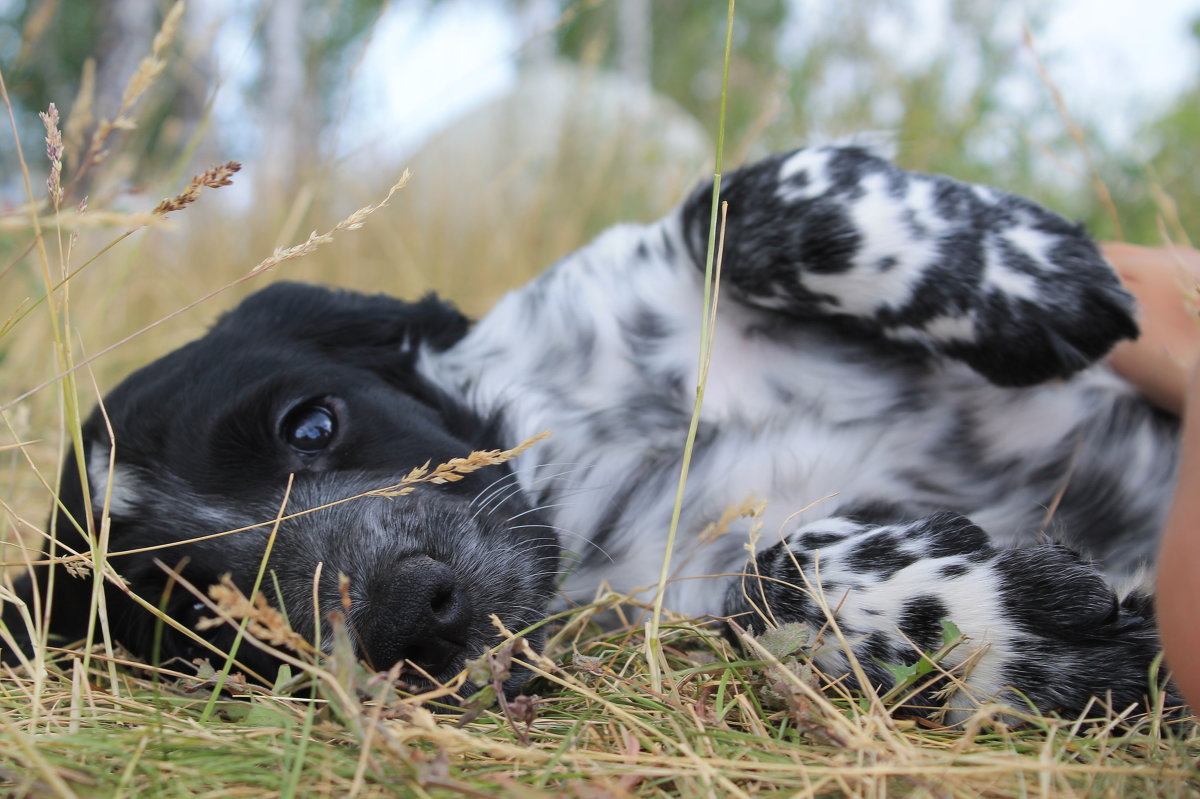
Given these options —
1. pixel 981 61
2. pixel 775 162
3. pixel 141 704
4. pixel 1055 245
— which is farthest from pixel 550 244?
pixel 141 704

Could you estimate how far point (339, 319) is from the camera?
2.13m

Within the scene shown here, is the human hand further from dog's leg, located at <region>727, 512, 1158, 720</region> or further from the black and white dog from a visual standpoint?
dog's leg, located at <region>727, 512, 1158, 720</region>

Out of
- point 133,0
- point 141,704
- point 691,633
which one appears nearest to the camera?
point 141,704

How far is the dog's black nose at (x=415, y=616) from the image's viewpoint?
1.32m

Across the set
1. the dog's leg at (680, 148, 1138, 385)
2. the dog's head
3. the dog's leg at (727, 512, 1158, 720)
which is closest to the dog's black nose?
the dog's head

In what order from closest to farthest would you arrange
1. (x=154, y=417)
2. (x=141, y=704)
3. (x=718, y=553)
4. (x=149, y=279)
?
(x=141, y=704) < (x=154, y=417) < (x=718, y=553) < (x=149, y=279)

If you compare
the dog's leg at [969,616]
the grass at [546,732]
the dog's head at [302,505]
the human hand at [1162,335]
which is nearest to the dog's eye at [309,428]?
the dog's head at [302,505]

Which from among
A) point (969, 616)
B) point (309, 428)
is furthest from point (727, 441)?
point (309, 428)

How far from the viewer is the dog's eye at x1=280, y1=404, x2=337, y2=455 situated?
1780mm

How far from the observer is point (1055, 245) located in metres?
1.89

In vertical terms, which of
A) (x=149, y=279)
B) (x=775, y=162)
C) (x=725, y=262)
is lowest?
(x=725, y=262)

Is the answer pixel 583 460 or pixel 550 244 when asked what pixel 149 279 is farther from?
pixel 583 460

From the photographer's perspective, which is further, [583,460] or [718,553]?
[583,460]

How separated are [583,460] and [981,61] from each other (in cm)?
443
